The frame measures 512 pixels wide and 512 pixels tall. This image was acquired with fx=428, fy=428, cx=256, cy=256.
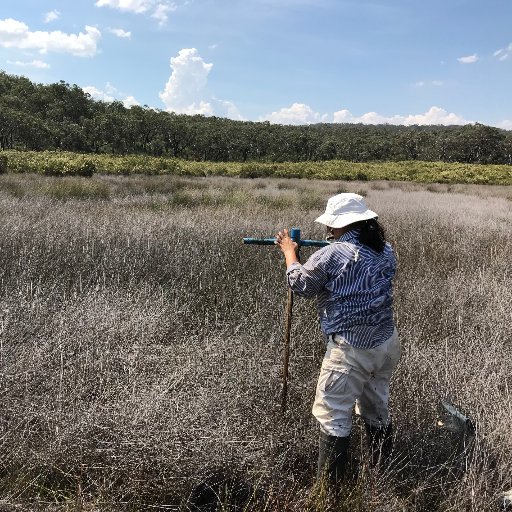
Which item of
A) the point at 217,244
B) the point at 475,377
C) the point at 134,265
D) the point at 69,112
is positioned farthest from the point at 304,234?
the point at 69,112

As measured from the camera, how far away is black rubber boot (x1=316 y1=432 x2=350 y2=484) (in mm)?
1992

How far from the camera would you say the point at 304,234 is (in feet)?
24.0

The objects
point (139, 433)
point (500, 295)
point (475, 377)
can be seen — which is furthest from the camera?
point (500, 295)

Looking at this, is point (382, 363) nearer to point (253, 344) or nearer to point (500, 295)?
point (253, 344)

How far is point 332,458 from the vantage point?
6.59 ft

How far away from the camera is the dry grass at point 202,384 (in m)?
2.09

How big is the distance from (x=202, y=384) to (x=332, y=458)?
1066 mm

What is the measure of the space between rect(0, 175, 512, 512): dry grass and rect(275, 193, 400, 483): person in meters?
0.28

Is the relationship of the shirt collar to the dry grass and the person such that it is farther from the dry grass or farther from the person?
the dry grass

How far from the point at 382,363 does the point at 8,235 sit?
521 cm

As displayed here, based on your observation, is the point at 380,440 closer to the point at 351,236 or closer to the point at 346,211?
the point at 351,236

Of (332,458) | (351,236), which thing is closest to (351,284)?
(351,236)

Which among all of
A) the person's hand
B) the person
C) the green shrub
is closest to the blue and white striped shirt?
the person

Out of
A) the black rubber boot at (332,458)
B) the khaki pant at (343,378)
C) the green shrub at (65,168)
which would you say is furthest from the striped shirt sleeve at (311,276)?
the green shrub at (65,168)
